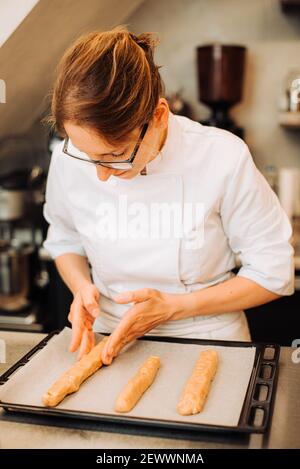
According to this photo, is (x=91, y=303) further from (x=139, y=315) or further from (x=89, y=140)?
(x=89, y=140)

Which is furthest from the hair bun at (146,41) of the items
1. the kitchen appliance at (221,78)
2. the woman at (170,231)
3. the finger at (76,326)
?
the kitchen appliance at (221,78)

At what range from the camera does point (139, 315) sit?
4.00ft

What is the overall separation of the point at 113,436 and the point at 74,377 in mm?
175

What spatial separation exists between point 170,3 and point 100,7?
0.56 m

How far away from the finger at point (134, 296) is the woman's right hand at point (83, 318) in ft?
0.31

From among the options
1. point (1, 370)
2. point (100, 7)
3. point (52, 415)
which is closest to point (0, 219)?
point (100, 7)

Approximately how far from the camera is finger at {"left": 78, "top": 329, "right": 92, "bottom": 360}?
119 centimetres

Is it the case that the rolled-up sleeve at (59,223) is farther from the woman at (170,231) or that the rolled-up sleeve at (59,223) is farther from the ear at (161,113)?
the ear at (161,113)

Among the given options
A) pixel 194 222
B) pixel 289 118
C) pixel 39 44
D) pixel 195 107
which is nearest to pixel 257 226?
pixel 194 222

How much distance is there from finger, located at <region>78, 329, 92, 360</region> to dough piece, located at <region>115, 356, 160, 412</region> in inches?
5.2

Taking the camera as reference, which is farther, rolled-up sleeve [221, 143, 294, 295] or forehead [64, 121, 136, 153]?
rolled-up sleeve [221, 143, 294, 295]

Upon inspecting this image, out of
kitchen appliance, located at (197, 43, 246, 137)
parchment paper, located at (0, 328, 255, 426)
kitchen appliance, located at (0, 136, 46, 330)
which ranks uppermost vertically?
kitchen appliance, located at (197, 43, 246, 137)

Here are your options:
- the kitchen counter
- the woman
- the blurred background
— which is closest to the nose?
the woman

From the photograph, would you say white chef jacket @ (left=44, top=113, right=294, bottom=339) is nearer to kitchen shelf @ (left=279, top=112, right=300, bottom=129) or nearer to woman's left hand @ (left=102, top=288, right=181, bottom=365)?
woman's left hand @ (left=102, top=288, right=181, bottom=365)
